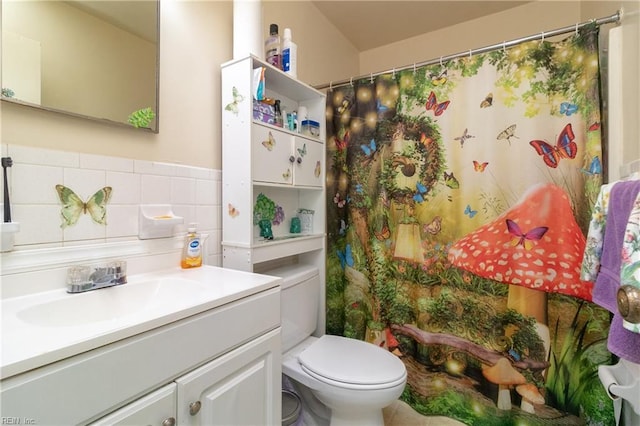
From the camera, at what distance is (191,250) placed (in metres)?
1.14

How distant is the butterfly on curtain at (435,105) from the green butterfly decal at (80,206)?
1.46 meters

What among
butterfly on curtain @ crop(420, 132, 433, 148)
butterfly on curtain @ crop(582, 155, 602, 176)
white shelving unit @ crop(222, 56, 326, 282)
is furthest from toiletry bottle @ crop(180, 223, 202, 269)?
butterfly on curtain @ crop(582, 155, 602, 176)

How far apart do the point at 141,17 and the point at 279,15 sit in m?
0.83

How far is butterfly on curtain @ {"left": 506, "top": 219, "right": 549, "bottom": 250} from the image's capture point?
4.11 ft

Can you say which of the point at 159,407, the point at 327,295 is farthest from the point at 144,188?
the point at 327,295

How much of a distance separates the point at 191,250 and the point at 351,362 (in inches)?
32.9

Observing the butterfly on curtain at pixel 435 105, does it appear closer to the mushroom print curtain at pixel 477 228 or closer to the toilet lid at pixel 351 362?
the mushroom print curtain at pixel 477 228

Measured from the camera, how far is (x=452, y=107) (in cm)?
145

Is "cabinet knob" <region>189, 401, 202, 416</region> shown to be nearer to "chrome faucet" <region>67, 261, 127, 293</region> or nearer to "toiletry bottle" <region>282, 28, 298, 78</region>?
"chrome faucet" <region>67, 261, 127, 293</region>

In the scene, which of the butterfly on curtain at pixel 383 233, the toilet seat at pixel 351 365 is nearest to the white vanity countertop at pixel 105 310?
the toilet seat at pixel 351 365

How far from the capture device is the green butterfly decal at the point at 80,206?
865 millimetres

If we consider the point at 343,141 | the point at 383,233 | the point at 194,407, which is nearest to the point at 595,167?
the point at 383,233

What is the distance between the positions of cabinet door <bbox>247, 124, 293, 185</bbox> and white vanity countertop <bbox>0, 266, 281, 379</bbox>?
45cm

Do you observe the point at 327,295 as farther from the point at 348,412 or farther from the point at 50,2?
the point at 50,2
